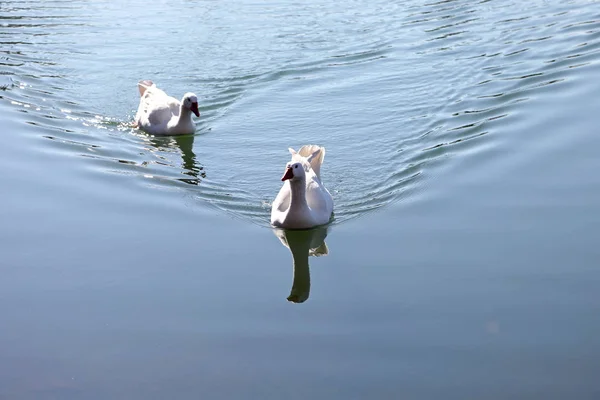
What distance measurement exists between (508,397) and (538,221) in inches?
146

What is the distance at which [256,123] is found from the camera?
1505 centimetres

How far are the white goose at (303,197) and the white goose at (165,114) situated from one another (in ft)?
10.5

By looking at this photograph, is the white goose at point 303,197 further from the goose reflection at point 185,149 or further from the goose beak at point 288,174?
the goose reflection at point 185,149

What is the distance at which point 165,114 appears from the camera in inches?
604

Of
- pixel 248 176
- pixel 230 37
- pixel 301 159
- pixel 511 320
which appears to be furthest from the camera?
pixel 230 37

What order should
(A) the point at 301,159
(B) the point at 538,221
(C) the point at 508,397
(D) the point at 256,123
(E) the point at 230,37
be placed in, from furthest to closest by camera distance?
(E) the point at 230,37 → (D) the point at 256,123 → (A) the point at 301,159 → (B) the point at 538,221 → (C) the point at 508,397

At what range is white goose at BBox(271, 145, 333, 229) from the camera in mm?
11234

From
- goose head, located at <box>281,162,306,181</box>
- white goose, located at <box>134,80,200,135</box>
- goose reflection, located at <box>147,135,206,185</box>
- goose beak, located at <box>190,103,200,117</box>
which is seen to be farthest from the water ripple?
goose head, located at <box>281,162,306,181</box>

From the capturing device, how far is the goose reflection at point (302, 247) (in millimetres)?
10188

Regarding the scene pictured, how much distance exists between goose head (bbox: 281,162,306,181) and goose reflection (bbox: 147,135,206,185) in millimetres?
2244

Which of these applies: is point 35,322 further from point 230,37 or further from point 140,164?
point 230,37

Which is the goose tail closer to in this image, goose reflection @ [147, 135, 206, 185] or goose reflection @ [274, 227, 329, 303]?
goose reflection @ [147, 135, 206, 185]

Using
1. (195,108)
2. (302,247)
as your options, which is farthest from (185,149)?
(302,247)

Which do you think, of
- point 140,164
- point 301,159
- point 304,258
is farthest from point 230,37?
point 304,258
